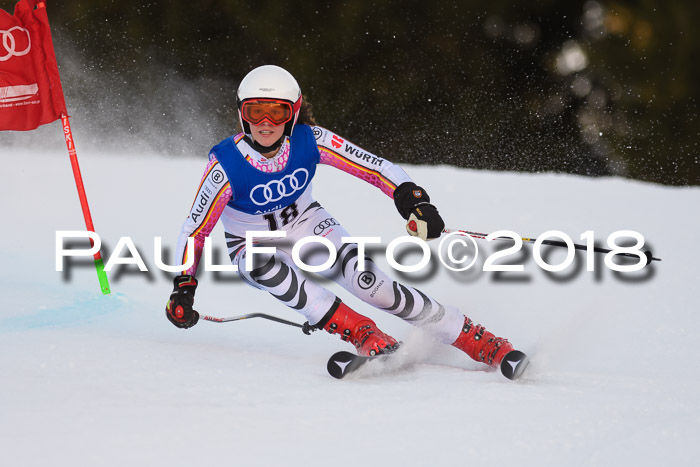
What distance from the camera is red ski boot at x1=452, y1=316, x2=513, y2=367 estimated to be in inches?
140

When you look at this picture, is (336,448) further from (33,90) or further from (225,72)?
(225,72)

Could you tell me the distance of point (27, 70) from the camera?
4.66m

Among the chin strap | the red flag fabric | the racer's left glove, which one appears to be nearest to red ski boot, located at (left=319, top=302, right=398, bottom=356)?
the racer's left glove

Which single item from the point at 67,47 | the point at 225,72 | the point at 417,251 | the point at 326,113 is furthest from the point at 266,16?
the point at 417,251

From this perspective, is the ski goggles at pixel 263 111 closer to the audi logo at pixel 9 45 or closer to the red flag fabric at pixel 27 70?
the red flag fabric at pixel 27 70

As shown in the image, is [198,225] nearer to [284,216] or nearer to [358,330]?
[284,216]

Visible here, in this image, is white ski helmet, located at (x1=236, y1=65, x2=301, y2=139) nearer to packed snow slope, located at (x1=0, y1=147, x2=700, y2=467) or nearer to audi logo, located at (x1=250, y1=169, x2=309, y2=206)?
audi logo, located at (x1=250, y1=169, x2=309, y2=206)

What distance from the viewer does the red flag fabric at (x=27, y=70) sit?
15.1ft

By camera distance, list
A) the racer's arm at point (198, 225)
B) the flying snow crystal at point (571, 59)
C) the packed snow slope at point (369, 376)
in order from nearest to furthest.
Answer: the packed snow slope at point (369, 376) → the racer's arm at point (198, 225) → the flying snow crystal at point (571, 59)

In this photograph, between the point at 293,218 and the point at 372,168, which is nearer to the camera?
the point at 372,168

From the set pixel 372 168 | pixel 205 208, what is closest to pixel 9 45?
pixel 205 208

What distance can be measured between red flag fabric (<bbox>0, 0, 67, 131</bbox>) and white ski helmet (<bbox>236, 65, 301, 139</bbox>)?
1646 millimetres

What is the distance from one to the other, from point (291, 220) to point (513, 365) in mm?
1199

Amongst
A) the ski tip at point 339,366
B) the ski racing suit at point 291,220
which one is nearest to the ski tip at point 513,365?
the ski racing suit at point 291,220
